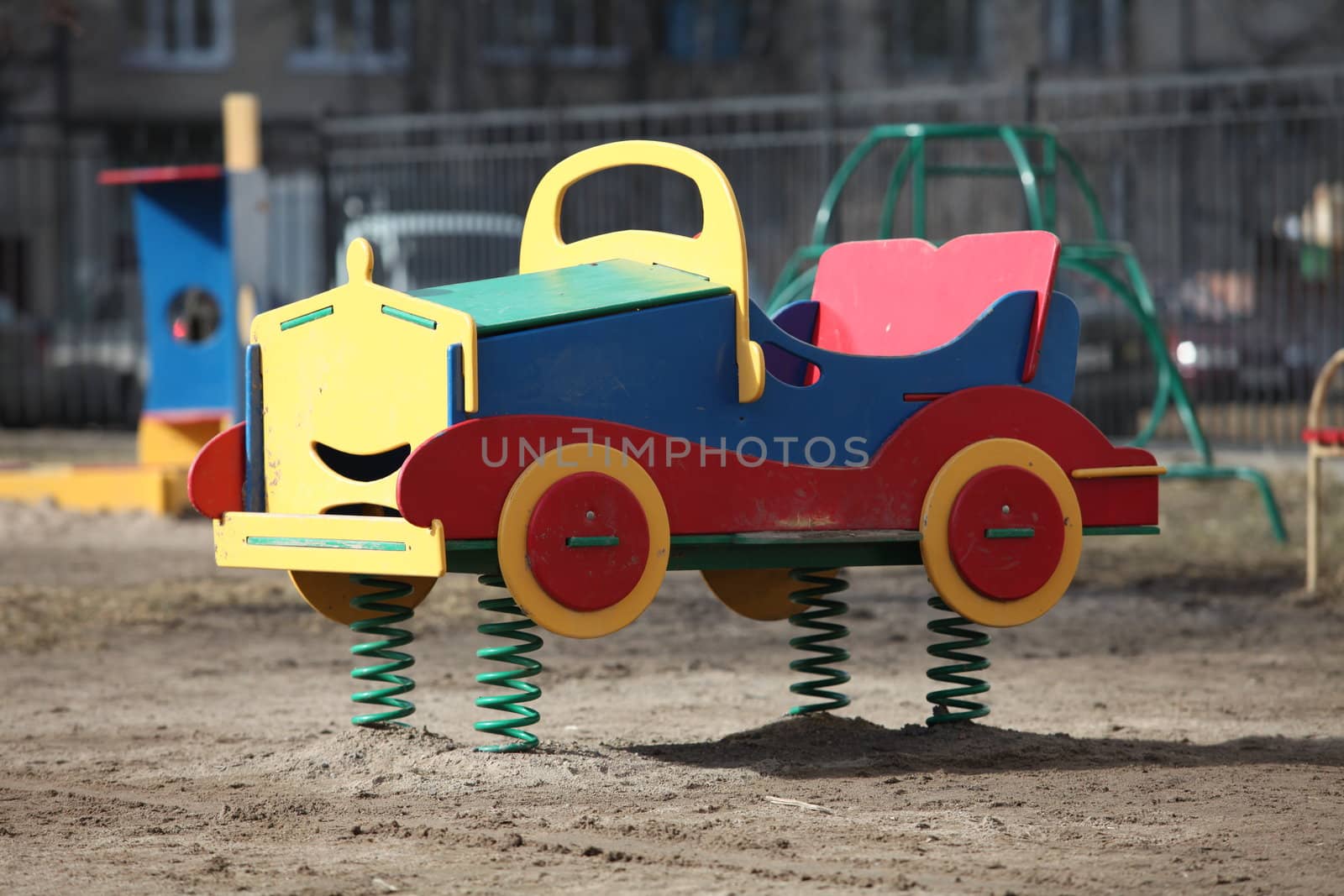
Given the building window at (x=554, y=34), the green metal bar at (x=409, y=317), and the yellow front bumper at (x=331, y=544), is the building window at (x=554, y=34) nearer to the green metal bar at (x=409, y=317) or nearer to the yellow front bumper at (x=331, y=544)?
the yellow front bumper at (x=331, y=544)

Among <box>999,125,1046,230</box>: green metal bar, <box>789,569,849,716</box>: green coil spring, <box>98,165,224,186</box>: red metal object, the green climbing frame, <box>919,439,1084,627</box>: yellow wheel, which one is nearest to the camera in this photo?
<box>919,439,1084,627</box>: yellow wheel

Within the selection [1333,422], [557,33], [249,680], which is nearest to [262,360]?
[249,680]

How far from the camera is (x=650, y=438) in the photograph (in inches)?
176

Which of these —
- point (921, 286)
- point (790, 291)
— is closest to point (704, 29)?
point (790, 291)

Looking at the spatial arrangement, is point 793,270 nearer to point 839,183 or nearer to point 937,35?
point 839,183

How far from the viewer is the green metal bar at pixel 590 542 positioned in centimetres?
432

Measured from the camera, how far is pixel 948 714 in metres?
5.09

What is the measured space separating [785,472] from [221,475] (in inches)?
55.9

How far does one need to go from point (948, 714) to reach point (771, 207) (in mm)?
10318

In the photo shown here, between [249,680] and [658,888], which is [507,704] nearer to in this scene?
[658,888]

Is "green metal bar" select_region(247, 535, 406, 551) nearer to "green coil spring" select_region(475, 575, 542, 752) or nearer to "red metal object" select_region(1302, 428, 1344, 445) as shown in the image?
"green coil spring" select_region(475, 575, 542, 752)

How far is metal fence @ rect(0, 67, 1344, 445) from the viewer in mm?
13320

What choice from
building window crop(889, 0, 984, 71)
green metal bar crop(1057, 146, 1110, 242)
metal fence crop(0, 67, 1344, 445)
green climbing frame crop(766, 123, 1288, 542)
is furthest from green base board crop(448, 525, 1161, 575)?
building window crop(889, 0, 984, 71)

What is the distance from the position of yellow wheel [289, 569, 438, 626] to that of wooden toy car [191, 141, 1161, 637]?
12 mm
